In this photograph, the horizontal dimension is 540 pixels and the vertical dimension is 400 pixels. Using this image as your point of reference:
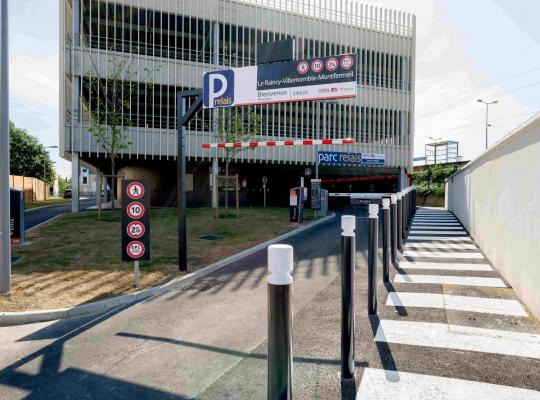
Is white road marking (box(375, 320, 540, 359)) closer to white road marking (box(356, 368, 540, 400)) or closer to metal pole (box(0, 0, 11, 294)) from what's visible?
white road marking (box(356, 368, 540, 400))

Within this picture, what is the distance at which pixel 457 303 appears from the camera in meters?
5.34

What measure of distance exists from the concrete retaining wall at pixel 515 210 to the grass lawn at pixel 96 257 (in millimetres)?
6012

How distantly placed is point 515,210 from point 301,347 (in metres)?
4.46

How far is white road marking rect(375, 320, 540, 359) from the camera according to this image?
12.8 feet

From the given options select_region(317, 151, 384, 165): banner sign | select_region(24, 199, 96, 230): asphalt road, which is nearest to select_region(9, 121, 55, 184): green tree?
Result: select_region(24, 199, 96, 230): asphalt road

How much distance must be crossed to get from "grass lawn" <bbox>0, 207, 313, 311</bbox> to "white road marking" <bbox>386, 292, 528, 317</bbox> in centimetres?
434

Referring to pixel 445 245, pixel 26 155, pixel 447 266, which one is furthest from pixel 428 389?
pixel 26 155

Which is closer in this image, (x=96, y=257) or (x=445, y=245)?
(x=96, y=257)

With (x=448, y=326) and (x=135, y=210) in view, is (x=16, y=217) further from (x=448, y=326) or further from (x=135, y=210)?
(x=448, y=326)

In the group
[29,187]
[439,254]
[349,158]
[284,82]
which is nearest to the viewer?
[284,82]

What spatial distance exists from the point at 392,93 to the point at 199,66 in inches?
592

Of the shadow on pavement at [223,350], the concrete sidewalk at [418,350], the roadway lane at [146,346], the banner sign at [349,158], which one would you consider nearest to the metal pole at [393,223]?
the concrete sidewalk at [418,350]

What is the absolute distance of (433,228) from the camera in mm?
13594

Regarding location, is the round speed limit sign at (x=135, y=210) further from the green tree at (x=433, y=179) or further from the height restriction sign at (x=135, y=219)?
the green tree at (x=433, y=179)
